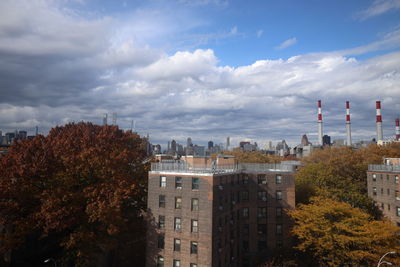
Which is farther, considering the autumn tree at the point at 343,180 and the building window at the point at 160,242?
the autumn tree at the point at 343,180

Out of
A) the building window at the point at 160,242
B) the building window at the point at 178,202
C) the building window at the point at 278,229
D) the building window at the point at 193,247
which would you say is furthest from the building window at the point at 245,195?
the building window at the point at 160,242

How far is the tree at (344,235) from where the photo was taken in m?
41.0

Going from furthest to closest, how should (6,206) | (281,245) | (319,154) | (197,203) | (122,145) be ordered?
(319,154) < (122,145) < (281,245) < (197,203) < (6,206)

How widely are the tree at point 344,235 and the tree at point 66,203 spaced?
83.9 feet

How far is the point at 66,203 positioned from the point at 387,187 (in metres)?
60.9

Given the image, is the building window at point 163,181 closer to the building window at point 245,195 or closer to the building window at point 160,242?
the building window at point 160,242

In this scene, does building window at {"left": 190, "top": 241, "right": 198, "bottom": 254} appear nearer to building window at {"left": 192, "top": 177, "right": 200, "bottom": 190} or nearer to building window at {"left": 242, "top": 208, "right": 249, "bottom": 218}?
building window at {"left": 192, "top": 177, "right": 200, "bottom": 190}

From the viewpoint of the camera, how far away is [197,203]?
3997 cm

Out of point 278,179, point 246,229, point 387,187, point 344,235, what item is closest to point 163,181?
point 246,229

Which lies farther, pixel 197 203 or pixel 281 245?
pixel 281 245

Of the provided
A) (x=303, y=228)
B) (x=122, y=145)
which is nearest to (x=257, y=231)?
(x=303, y=228)

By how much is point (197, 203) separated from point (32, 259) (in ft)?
76.8

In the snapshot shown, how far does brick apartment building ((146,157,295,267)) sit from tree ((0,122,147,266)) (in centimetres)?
524

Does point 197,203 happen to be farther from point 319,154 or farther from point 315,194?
point 319,154
